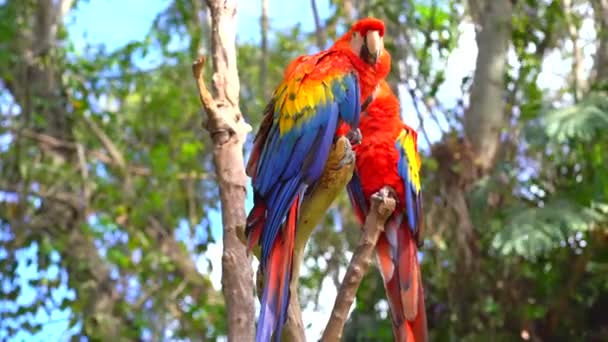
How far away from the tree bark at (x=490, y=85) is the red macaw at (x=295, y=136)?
168 centimetres

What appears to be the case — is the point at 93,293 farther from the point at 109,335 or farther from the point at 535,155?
the point at 535,155

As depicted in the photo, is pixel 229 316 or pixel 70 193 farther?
pixel 70 193

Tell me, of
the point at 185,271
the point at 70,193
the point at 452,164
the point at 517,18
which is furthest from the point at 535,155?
the point at 70,193

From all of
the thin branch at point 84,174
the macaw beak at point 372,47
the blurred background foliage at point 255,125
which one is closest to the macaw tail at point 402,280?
the macaw beak at point 372,47

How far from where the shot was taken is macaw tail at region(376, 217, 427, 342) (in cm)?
117

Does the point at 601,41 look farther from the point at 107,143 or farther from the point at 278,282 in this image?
the point at 278,282

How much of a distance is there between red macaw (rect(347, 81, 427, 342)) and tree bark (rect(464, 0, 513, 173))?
1.54 meters

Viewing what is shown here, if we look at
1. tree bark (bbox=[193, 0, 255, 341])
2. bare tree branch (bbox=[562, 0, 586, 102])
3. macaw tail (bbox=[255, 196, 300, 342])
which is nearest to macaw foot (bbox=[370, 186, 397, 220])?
macaw tail (bbox=[255, 196, 300, 342])

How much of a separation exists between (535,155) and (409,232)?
5.41ft

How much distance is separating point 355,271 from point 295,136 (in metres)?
0.19

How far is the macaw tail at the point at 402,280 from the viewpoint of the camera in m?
1.17

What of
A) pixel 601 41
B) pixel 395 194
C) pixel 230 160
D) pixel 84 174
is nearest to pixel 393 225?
pixel 395 194

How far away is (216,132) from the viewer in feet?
4.34

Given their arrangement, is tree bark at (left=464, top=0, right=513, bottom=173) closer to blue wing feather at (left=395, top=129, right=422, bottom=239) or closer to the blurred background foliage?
the blurred background foliage
